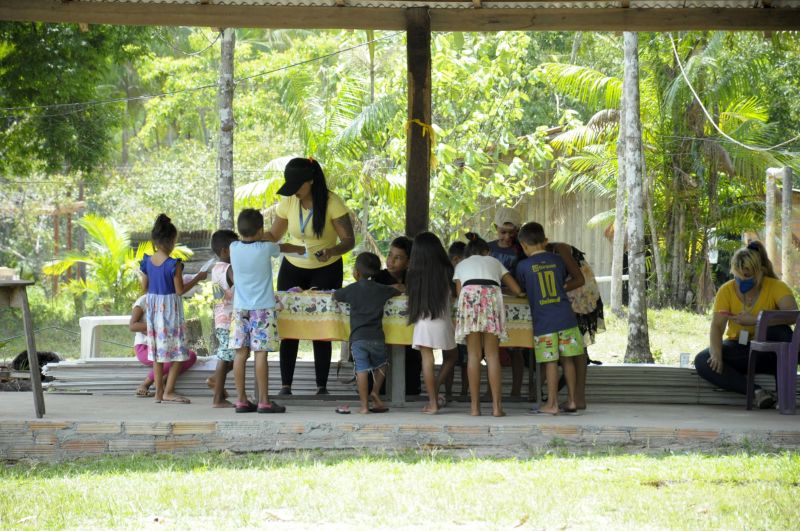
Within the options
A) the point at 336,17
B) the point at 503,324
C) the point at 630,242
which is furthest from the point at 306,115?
the point at 503,324

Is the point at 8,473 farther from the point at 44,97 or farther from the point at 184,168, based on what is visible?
the point at 184,168

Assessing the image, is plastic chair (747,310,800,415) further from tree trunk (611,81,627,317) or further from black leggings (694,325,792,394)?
tree trunk (611,81,627,317)

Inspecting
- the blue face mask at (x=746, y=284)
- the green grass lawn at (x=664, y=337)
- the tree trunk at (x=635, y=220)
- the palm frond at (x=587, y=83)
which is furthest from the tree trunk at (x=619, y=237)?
the blue face mask at (x=746, y=284)

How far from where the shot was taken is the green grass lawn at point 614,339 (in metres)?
14.8

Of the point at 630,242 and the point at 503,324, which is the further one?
the point at 630,242

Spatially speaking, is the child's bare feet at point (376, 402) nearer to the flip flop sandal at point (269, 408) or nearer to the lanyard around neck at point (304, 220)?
the flip flop sandal at point (269, 408)

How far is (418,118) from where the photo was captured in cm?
826

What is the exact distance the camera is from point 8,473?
620cm

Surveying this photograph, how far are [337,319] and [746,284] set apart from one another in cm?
313

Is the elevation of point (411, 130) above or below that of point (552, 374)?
above

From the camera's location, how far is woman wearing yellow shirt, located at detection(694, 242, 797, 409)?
7.99m

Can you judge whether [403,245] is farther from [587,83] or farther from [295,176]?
[587,83]

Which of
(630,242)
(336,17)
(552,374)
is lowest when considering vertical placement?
(552,374)

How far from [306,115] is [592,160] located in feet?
17.5
